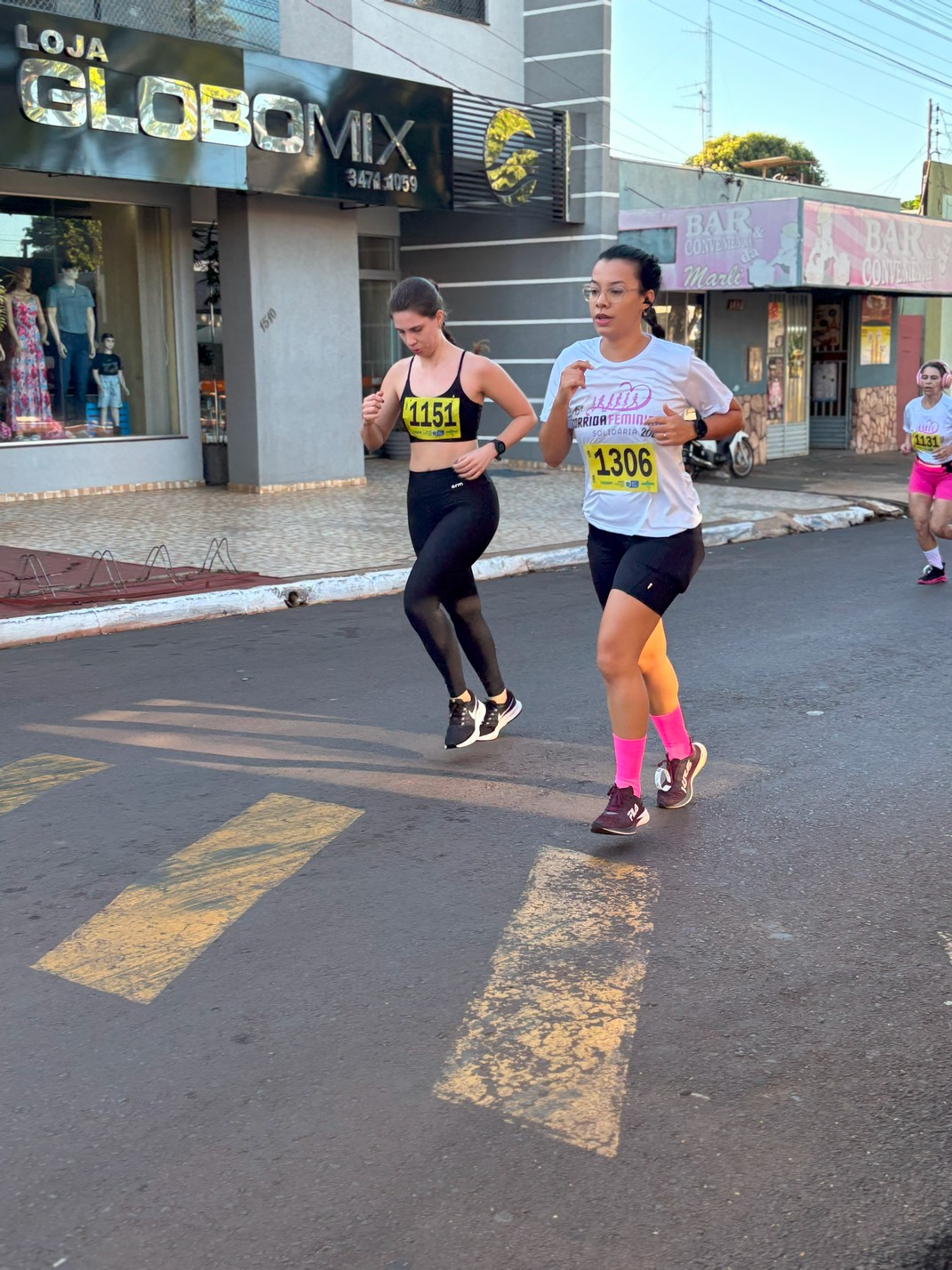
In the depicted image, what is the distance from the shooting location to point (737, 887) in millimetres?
4566

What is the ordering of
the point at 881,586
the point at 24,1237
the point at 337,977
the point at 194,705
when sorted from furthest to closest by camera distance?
the point at 881,586 < the point at 194,705 < the point at 337,977 < the point at 24,1237

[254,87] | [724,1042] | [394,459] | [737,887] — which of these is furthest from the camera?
[394,459]

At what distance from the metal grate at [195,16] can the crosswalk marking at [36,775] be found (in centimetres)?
1145

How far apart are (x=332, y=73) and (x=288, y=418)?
404 centimetres

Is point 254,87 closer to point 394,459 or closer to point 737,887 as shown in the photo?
point 394,459

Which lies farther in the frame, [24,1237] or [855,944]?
[855,944]

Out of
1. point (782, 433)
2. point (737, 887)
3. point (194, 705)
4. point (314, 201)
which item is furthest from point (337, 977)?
point (782, 433)

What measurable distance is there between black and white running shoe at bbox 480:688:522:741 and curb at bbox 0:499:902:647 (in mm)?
3861

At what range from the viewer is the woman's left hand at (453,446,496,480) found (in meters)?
6.02

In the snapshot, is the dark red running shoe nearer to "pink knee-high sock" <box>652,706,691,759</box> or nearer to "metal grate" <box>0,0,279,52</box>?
"pink knee-high sock" <box>652,706,691,759</box>

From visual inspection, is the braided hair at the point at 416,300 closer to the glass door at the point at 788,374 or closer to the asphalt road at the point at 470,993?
the asphalt road at the point at 470,993

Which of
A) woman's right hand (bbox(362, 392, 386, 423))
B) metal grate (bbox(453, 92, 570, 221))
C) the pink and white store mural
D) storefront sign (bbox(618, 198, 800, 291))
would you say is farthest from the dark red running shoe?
storefront sign (bbox(618, 198, 800, 291))

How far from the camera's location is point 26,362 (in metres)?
16.7

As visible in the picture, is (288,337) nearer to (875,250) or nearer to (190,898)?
(875,250)
